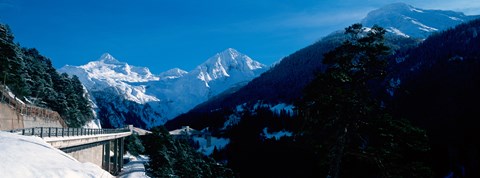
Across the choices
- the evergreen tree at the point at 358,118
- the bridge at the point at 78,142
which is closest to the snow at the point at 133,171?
the bridge at the point at 78,142

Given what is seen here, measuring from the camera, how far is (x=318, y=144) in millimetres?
18781

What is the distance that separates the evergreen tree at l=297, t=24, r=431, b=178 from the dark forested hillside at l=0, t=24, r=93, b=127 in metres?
50.2

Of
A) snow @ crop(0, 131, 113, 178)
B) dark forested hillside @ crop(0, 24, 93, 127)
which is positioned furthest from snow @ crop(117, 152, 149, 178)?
snow @ crop(0, 131, 113, 178)

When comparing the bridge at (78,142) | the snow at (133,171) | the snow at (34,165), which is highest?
the snow at (34,165)

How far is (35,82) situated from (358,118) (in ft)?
234

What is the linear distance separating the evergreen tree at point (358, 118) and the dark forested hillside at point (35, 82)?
50236 mm

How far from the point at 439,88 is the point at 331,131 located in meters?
156

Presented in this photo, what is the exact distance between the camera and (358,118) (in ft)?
59.0

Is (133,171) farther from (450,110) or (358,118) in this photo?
(450,110)

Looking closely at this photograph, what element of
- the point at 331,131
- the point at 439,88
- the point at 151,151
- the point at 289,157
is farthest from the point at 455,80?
the point at 331,131

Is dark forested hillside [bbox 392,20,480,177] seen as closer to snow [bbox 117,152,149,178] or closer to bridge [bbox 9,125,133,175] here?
snow [bbox 117,152,149,178]

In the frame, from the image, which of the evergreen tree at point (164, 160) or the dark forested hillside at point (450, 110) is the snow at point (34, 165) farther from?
the dark forested hillside at point (450, 110)

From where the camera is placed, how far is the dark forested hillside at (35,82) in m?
57.7

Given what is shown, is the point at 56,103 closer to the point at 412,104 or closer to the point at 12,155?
the point at 12,155
